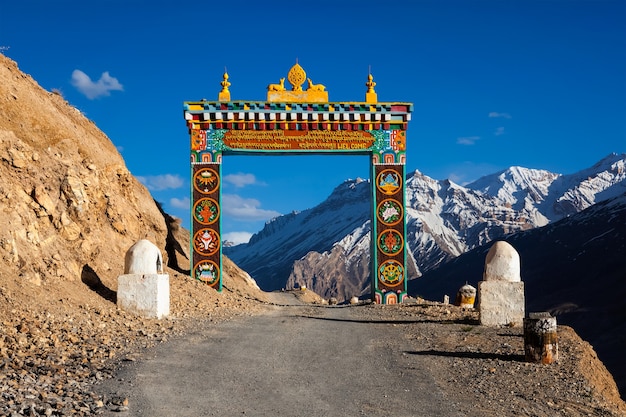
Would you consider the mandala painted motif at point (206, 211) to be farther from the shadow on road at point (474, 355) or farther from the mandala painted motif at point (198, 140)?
the shadow on road at point (474, 355)

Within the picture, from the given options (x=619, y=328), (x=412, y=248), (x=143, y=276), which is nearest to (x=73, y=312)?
(x=143, y=276)

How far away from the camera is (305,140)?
23.0 m

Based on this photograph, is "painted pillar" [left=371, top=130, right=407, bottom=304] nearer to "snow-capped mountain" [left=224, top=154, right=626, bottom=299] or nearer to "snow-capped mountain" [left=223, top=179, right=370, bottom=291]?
"snow-capped mountain" [left=224, top=154, right=626, bottom=299]

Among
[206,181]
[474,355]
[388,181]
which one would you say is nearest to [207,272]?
[206,181]

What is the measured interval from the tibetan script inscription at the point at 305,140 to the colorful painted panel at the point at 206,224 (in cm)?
152

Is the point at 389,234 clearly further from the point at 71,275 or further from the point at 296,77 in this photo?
the point at 71,275

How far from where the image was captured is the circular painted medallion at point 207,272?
895 inches

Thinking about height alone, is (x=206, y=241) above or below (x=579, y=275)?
below

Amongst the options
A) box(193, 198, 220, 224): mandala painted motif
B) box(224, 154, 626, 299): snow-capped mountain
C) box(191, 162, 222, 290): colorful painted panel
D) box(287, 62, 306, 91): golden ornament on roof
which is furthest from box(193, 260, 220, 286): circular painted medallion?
box(224, 154, 626, 299): snow-capped mountain

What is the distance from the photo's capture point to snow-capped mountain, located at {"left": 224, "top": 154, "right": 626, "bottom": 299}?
5349 inches

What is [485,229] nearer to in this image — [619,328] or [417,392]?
[619,328]

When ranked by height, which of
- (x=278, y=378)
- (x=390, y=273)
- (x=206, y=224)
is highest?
(x=206, y=224)

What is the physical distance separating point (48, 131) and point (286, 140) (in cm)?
797

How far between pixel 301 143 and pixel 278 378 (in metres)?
14.8
